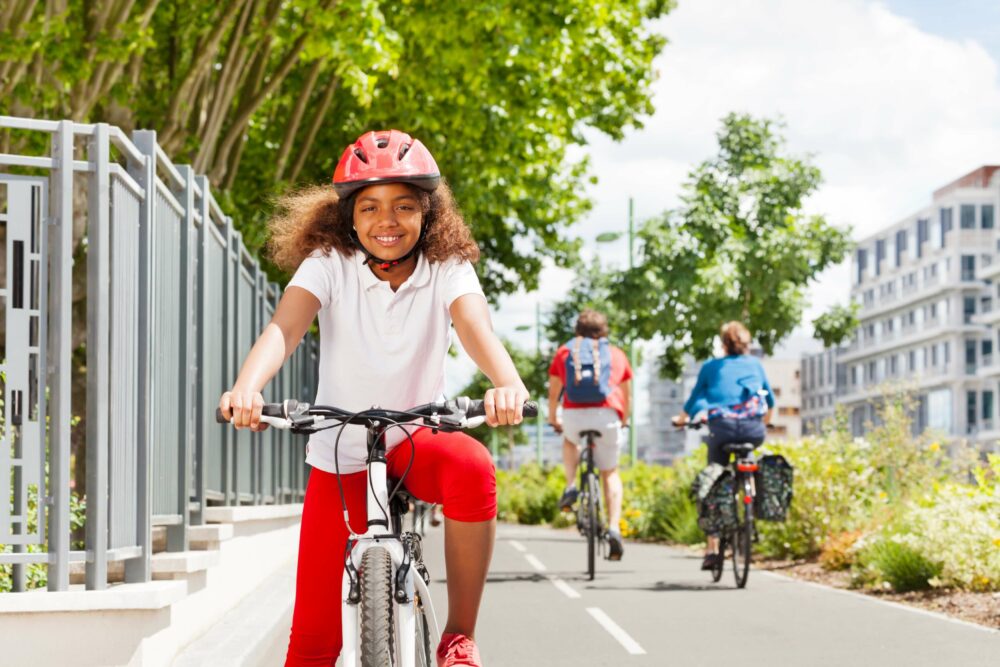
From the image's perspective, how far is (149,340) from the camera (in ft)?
21.3

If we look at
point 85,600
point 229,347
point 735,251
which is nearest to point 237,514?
point 229,347

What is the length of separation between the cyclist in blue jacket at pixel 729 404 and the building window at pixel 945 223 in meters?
95.3

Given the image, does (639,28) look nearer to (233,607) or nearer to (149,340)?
(233,607)

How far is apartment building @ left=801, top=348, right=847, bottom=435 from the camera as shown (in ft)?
418

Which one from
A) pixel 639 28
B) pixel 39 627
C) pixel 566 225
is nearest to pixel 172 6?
pixel 639 28

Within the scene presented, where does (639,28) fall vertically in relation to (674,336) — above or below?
above

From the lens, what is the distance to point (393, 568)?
146 inches

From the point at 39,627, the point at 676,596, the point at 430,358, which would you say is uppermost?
the point at 430,358

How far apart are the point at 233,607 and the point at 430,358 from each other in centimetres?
511

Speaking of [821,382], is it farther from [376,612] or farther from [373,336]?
[376,612]

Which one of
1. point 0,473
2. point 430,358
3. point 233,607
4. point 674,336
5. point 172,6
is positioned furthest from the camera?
point 674,336

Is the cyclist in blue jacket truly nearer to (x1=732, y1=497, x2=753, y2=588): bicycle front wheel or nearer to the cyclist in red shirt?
(x1=732, y1=497, x2=753, y2=588): bicycle front wheel

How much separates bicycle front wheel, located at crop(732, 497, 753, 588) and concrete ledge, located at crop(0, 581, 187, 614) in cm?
613

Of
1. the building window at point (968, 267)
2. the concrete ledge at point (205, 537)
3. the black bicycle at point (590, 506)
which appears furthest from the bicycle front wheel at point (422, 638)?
the building window at point (968, 267)
